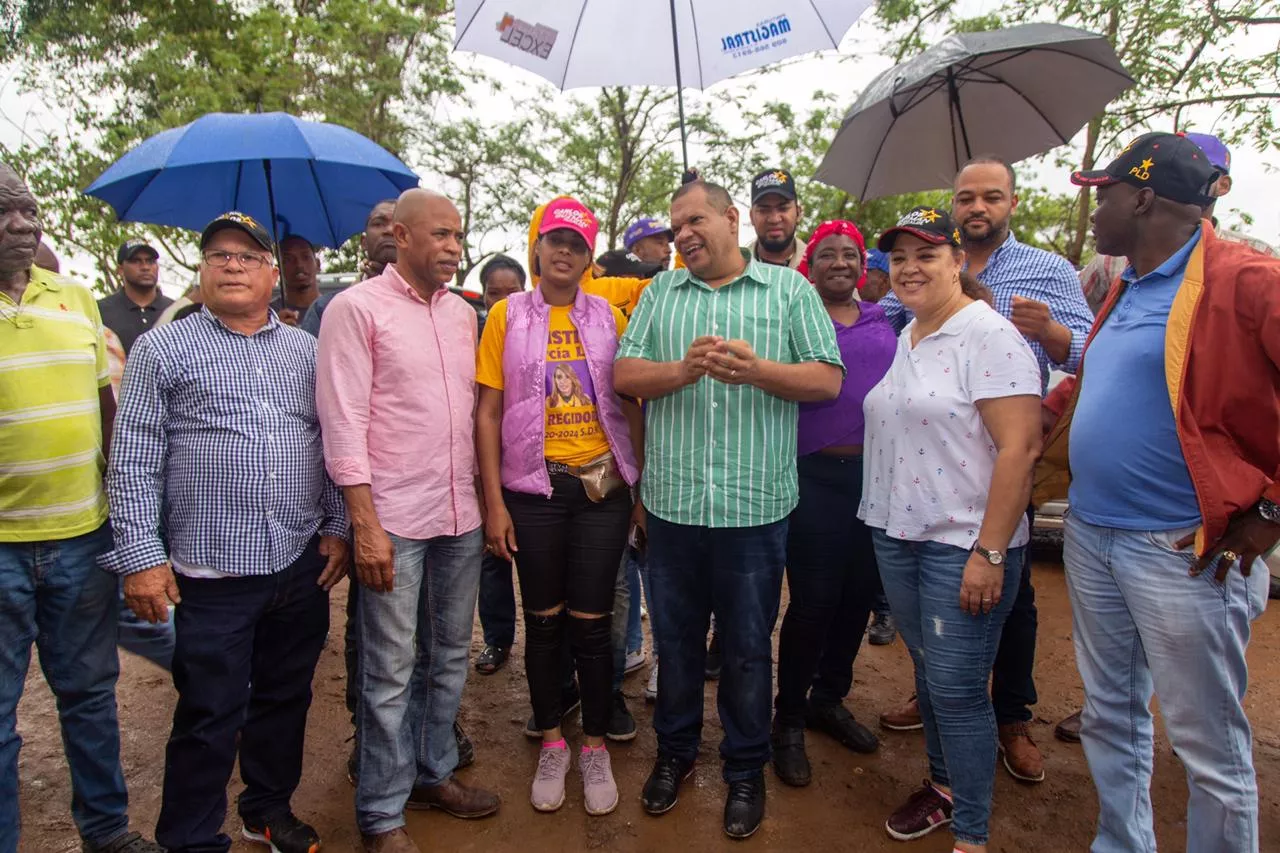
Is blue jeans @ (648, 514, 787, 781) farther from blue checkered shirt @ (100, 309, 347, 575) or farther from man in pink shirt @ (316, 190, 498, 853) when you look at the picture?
blue checkered shirt @ (100, 309, 347, 575)

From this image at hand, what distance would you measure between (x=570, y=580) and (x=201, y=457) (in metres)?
1.29

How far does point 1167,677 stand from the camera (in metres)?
2.03

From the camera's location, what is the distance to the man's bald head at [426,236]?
2.54 meters

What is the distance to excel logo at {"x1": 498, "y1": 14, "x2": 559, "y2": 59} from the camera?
3443mm

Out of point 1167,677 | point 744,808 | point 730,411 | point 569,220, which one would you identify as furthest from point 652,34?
point 744,808

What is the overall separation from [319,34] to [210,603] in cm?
1225

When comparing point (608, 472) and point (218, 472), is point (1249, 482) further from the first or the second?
point (218, 472)

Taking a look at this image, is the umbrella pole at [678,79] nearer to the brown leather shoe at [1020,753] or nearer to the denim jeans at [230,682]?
the denim jeans at [230,682]

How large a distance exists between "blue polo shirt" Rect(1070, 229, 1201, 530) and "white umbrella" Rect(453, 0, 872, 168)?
6.39 ft

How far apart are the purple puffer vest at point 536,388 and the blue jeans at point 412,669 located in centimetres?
30

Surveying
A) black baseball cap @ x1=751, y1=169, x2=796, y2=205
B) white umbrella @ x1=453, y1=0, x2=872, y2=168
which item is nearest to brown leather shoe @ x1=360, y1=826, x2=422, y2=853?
white umbrella @ x1=453, y1=0, x2=872, y2=168

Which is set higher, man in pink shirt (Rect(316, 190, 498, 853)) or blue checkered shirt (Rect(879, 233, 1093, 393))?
blue checkered shirt (Rect(879, 233, 1093, 393))

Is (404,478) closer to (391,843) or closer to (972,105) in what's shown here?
(391,843)

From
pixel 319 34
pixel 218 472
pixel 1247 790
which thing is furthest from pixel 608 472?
pixel 319 34
